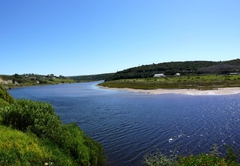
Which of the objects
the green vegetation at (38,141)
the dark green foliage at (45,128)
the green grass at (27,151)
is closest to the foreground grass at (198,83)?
the green vegetation at (38,141)

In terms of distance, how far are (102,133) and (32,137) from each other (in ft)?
47.2

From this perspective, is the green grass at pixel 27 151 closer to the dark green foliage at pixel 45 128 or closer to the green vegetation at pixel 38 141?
the green vegetation at pixel 38 141

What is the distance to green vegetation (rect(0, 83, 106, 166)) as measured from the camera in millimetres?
11625

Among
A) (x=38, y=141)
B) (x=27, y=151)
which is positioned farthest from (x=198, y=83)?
(x=27, y=151)

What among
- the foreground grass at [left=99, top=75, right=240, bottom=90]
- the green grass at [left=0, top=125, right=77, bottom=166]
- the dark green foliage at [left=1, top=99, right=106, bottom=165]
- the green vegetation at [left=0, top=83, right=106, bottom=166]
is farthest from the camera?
the foreground grass at [left=99, top=75, right=240, bottom=90]

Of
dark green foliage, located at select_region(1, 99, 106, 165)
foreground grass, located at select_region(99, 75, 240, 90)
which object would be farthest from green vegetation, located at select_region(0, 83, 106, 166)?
foreground grass, located at select_region(99, 75, 240, 90)

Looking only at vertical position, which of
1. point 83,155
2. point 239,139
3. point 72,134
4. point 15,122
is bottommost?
point 239,139

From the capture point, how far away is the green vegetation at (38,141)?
11.6 metres

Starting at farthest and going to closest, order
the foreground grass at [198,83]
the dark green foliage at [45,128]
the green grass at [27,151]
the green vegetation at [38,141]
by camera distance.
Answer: the foreground grass at [198,83] → the dark green foliage at [45,128] → the green vegetation at [38,141] → the green grass at [27,151]

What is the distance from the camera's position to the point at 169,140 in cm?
2405

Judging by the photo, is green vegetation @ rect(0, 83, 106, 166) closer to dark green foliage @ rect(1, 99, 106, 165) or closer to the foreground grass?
dark green foliage @ rect(1, 99, 106, 165)

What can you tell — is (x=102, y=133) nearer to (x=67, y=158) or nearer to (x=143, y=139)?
(x=143, y=139)

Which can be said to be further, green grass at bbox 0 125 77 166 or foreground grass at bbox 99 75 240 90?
foreground grass at bbox 99 75 240 90

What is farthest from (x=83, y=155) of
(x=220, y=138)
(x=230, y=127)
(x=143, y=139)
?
(x=230, y=127)
